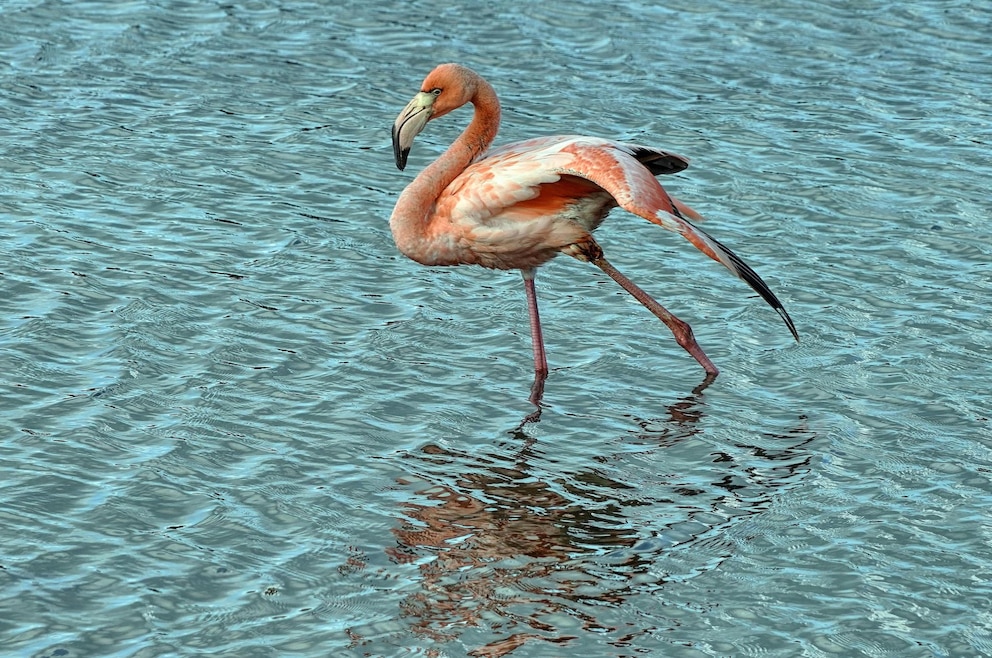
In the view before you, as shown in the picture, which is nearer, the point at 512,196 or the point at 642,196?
the point at 642,196

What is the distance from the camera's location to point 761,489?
7.77m

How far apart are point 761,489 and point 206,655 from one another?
10.6ft

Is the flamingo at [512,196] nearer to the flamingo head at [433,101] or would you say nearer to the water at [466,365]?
the flamingo head at [433,101]

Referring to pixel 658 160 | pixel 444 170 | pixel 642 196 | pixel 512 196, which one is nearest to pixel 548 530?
pixel 642 196

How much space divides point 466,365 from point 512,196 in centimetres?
124

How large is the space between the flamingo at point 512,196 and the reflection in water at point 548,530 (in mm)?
969

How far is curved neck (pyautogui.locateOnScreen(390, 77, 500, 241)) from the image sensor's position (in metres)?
8.93

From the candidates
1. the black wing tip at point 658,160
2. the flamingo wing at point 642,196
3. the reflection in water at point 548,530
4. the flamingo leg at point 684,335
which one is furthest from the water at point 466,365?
the black wing tip at point 658,160

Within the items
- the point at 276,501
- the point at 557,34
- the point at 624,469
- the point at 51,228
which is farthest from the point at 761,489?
the point at 557,34

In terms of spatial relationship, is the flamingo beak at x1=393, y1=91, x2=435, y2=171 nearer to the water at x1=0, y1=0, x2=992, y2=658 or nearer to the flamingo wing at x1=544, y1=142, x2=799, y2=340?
the flamingo wing at x1=544, y1=142, x2=799, y2=340

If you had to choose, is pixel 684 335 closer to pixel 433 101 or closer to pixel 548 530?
pixel 433 101

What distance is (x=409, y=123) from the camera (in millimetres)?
9016

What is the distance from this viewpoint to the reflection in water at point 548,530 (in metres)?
6.43

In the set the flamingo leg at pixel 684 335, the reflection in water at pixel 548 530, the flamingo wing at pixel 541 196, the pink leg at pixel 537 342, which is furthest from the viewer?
the flamingo leg at pixel 684 335
